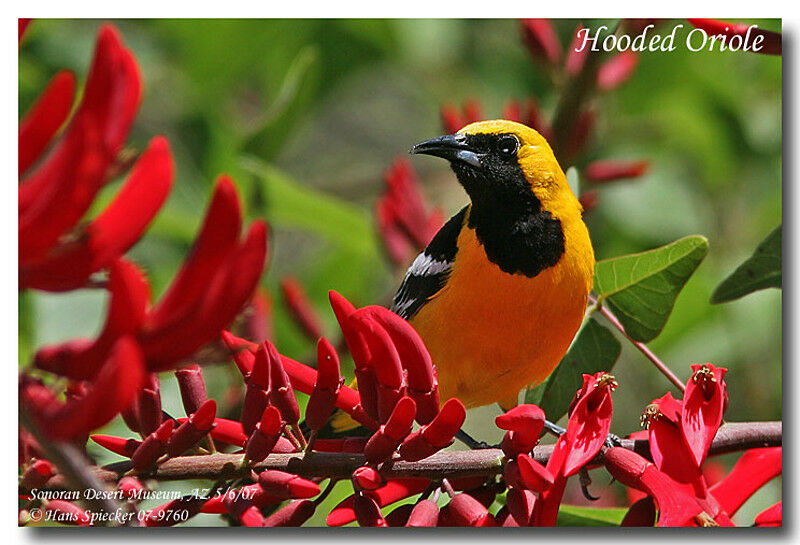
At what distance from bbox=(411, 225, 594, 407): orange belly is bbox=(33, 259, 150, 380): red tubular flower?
746 millimetres

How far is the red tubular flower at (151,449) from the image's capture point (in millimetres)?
1046

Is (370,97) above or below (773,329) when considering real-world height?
above

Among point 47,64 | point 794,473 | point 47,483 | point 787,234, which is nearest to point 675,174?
point 787,234

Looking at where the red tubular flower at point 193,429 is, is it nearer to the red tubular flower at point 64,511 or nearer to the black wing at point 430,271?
the red tubular flower at point 64,511

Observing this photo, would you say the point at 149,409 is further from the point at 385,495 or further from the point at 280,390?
the point at 385,495

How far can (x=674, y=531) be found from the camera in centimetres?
158

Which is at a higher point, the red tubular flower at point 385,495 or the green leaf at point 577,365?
the green leaf at point 577,365

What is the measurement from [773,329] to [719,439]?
34.9 inches

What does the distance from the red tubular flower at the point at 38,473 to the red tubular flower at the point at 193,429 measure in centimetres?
12

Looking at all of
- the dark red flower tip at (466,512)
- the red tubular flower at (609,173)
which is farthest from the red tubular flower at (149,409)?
the red tubular flower at (609,173)

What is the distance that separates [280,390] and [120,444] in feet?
0.61

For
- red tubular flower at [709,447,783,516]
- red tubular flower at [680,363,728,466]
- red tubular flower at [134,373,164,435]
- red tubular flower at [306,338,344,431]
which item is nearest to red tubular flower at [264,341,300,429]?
red tubular flower at [306,338,344,431]

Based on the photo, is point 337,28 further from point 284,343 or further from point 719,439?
point 719,439

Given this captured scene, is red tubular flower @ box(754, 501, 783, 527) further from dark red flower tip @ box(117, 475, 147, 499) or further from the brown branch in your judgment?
dark red flower tip @ box(117, 475, 147, 499)
